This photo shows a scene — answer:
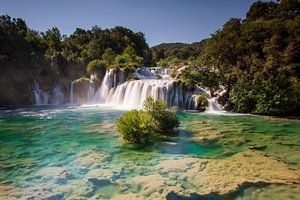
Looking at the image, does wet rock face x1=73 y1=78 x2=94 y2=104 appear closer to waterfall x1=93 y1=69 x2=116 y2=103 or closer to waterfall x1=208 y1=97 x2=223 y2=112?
waterfall x1=93 y1=69 x2=116 y2=103

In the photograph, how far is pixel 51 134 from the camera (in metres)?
13.8

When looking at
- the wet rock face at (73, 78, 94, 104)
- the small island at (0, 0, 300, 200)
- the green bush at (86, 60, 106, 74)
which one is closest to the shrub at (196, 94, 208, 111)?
the small island at (0, 0, 300, 200)

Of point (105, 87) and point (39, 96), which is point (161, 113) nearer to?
point (105, 87)

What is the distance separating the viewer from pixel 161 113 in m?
12.5

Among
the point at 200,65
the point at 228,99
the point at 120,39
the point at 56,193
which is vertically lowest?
the point at 56,193

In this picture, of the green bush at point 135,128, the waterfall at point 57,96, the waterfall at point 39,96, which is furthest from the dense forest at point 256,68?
the waterfall at point 39,96

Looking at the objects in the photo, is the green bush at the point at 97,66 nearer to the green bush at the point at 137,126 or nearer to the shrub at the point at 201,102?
the shrub at the point at 201,102

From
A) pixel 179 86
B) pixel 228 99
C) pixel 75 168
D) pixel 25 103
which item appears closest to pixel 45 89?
pixel 25 103

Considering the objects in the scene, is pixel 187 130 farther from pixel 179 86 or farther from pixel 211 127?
pixel 179 86

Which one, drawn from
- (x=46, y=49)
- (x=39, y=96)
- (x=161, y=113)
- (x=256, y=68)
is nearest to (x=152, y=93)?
(x=256, y=68)

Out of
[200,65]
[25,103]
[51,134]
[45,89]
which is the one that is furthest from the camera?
[45,89]

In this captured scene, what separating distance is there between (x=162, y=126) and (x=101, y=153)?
13.6 feet

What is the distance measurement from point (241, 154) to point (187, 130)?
188 inches

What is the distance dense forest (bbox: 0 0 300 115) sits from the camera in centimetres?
2059
